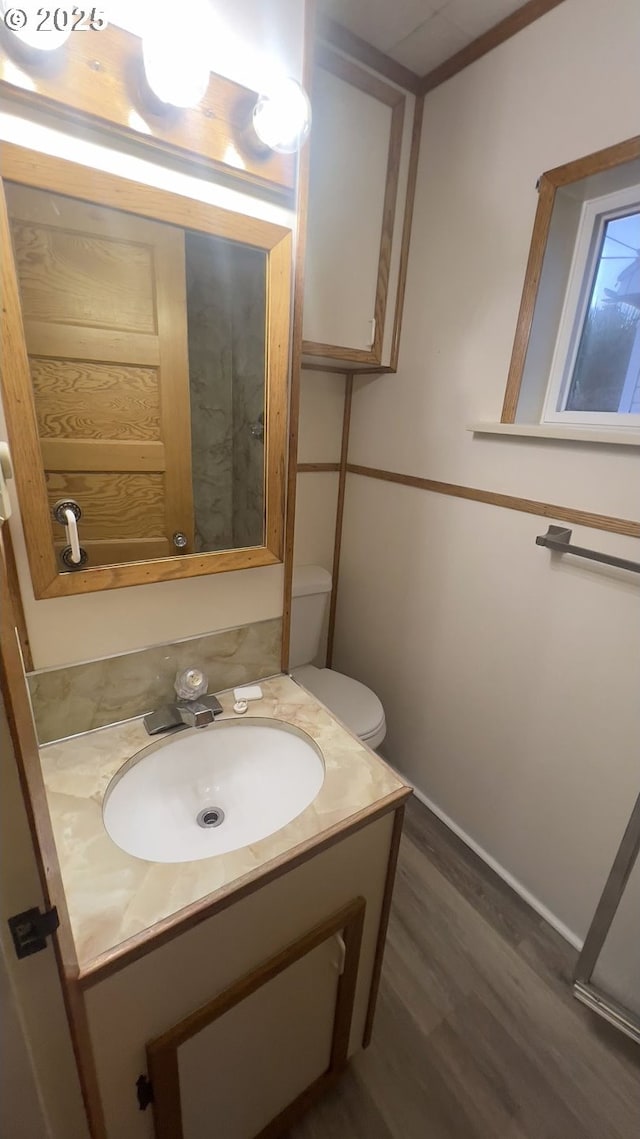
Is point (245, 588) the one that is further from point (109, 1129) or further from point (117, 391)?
point (109, 1129)

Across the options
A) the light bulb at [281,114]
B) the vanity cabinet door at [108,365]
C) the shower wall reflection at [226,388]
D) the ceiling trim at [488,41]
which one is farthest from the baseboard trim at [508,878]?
the ceiling trim at [488,41]

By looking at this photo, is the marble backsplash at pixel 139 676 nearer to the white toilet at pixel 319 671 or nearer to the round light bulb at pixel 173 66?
the white toilet at pixel 319 671

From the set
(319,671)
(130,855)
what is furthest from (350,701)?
(130,855)

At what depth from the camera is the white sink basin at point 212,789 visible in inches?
34.4

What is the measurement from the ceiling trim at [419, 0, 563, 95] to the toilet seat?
1.96m

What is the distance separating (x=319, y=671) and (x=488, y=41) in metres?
1.98

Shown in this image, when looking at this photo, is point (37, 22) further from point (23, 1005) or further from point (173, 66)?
point (23, 1005)

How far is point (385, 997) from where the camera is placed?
4.29 feet

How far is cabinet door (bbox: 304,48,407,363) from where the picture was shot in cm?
135

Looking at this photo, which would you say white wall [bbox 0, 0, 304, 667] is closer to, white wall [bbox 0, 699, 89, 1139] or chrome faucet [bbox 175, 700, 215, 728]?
chrome faucet [bbox 175, 700, 215, 728]

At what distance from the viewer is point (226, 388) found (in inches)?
39.4

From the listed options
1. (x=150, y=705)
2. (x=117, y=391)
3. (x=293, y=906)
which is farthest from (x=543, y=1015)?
(x=117, y=391)

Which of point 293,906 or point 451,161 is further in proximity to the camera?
point 451,161

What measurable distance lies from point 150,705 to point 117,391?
656mm
